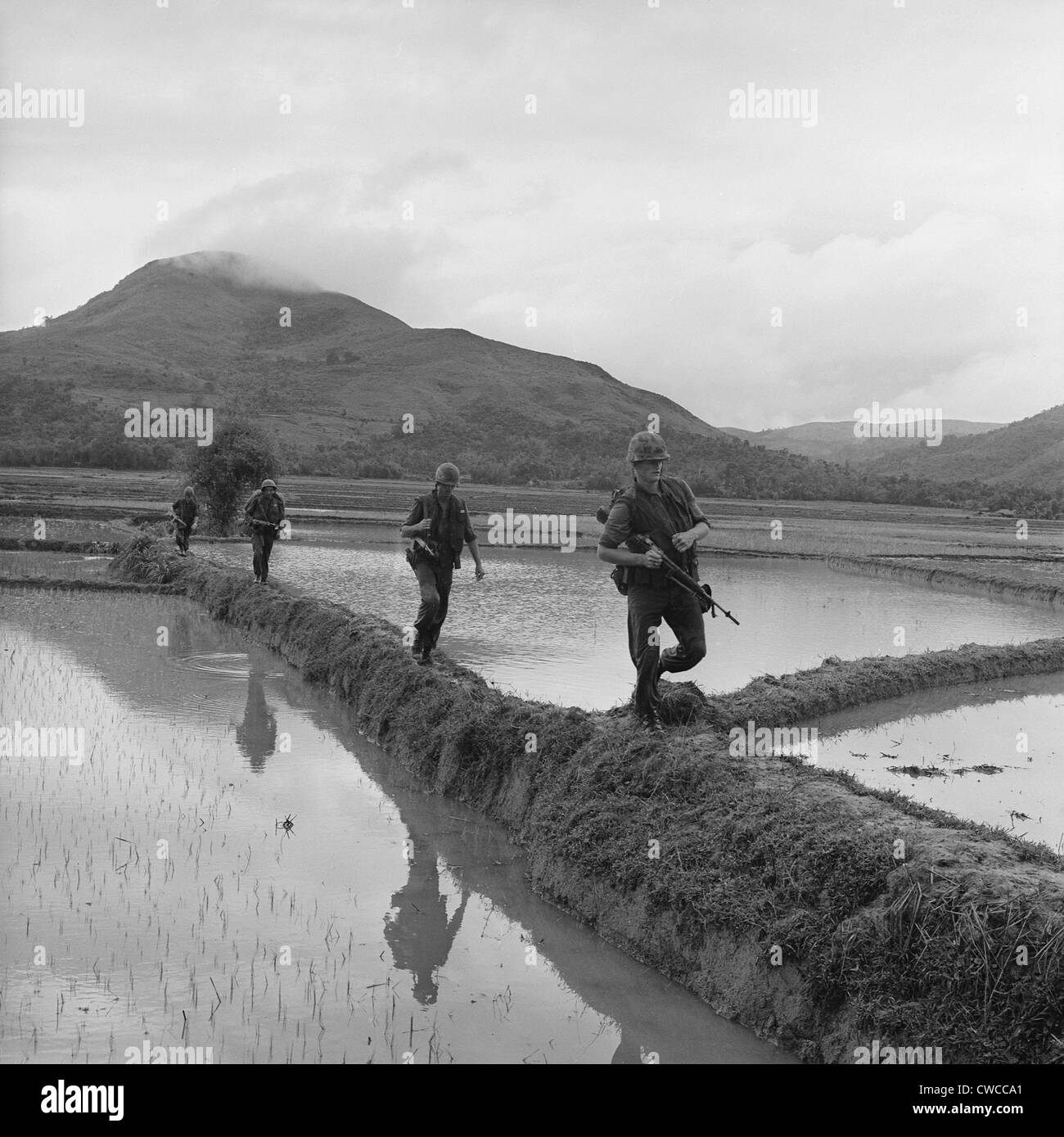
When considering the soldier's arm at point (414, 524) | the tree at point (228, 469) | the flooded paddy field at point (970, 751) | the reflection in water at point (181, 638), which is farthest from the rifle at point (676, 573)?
the tree at point (228, 469)

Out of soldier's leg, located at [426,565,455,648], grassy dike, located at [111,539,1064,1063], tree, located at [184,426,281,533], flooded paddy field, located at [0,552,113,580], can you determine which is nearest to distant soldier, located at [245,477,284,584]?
flooded paddy field, located at [0,552,113,580]

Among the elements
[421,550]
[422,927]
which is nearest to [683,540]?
[422,927]

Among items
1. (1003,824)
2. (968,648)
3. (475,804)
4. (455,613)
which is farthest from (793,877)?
(455,613)

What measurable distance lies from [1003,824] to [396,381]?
171 metres

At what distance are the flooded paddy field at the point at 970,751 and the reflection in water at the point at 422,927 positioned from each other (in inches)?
117

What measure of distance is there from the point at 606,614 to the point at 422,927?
12.5 metres

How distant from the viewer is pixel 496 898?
6.59m

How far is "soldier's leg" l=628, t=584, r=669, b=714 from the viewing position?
7621 mm

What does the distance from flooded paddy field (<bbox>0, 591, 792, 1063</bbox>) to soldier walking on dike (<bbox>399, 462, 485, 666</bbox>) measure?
140 cm

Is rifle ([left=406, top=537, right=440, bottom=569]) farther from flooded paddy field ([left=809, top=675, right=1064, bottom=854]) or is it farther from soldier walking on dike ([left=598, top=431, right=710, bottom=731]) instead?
flooded paddy field ([left=809, top=675, right=1064, bottom=854])

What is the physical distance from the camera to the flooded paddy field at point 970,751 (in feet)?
25.0

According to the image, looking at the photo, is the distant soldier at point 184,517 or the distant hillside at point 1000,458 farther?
the distant hillside at point 1000,458

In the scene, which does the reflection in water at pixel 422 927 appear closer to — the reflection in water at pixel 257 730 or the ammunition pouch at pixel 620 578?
the ammunition pouch at pixel 620 578

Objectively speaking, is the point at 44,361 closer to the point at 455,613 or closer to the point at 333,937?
the point at 455,613
